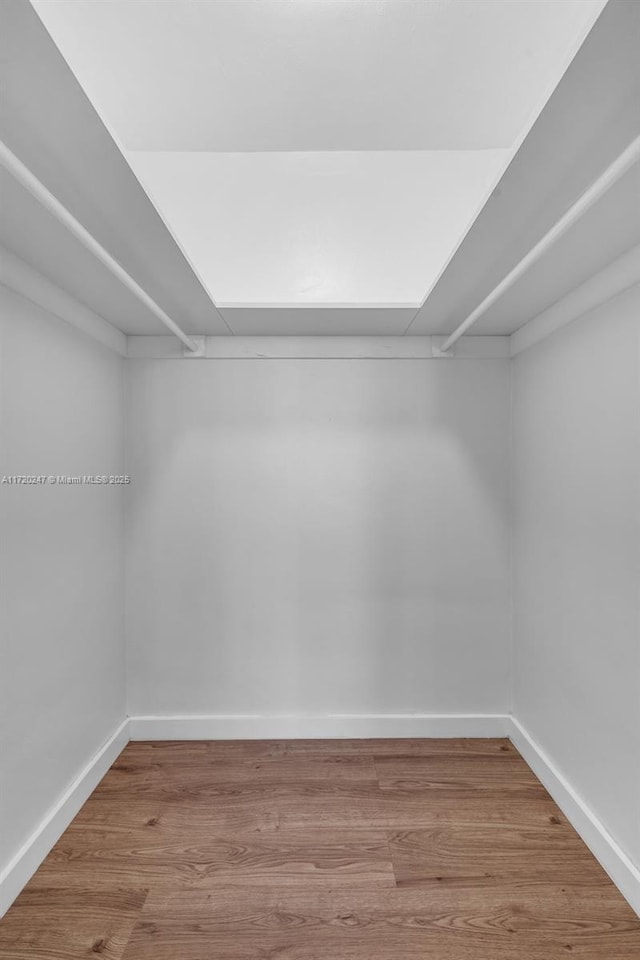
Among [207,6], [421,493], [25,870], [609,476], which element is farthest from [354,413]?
[25,870]

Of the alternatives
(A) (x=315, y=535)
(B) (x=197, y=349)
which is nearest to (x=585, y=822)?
(A) (x=315, y=535)

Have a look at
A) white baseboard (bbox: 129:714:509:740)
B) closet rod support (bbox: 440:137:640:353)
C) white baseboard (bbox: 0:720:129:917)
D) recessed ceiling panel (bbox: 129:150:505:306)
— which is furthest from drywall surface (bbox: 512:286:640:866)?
white baseboard (bbox: 0:720:129:917)

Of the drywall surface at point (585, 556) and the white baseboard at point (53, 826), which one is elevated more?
the drywall surface at point (585, 556)

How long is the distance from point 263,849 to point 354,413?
195cm

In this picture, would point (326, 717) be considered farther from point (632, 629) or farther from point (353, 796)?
point (632, 629)

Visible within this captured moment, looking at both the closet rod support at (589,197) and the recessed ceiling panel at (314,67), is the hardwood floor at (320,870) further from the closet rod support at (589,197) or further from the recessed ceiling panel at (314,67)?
the recessed ceiling panel at (314,67)

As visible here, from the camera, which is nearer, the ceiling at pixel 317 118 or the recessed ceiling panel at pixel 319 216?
the ceiling at pixel 317 118

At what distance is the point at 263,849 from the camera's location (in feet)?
6.62

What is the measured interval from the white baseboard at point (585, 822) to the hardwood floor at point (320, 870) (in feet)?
0.13

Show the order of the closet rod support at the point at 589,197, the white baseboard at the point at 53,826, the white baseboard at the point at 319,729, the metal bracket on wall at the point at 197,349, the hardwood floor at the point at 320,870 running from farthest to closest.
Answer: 1. the metal bracket on wall at the point at 197,349
2. the white baseboard at the point at 319,729
3. the white baseboard at the point at 53,826
4. the hardwood floor at the point at 320,870
5. the closet rod support at the point at 589,197

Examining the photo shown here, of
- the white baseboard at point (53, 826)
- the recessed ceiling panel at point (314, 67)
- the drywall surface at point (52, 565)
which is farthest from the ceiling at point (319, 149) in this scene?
the white baseboard at point (53, 826)

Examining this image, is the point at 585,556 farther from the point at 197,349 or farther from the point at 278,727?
the point at 197,349

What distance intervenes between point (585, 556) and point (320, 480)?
131cm

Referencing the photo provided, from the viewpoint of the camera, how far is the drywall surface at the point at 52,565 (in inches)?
71.3
